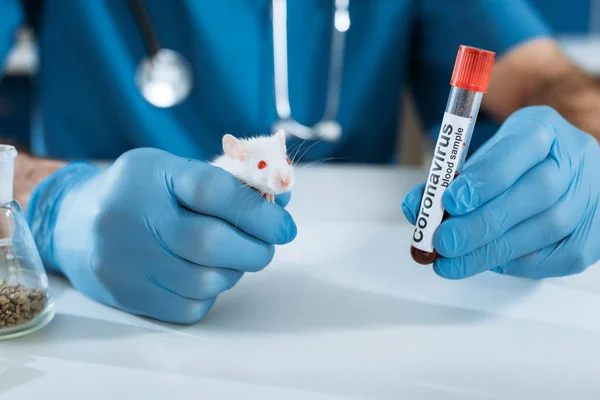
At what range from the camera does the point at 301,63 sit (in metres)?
1.09

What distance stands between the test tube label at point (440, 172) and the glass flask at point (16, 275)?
0.34 meters

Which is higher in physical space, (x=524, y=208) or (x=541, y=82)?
(x=541, y=82)

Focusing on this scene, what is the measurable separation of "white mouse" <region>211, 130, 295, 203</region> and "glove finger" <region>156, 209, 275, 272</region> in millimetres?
47

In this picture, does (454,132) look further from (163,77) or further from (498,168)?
(163,77)

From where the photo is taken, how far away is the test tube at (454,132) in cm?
49

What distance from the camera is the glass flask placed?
0.50 meters

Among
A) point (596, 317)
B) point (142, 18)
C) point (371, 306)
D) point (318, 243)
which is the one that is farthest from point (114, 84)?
point (596, 317)

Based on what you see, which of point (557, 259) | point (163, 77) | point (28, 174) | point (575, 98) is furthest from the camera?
point (575, 98)

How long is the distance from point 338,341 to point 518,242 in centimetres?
21

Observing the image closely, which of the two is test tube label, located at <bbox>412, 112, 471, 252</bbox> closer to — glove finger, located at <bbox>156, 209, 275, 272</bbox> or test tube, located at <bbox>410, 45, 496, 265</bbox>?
test tube, located at <bbox>410, 45, 496, 265</bbox>

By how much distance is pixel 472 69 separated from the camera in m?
0.49

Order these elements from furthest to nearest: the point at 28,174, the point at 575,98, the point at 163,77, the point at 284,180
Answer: the point at 575,98 < the point at 163,77 < the point at 28,174 < the point at 284,180

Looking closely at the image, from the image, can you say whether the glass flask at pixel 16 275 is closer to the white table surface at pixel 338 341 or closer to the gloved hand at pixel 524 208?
the white table surface at pixel 338 341

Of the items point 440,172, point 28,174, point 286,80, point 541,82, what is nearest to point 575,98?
point 541,82
